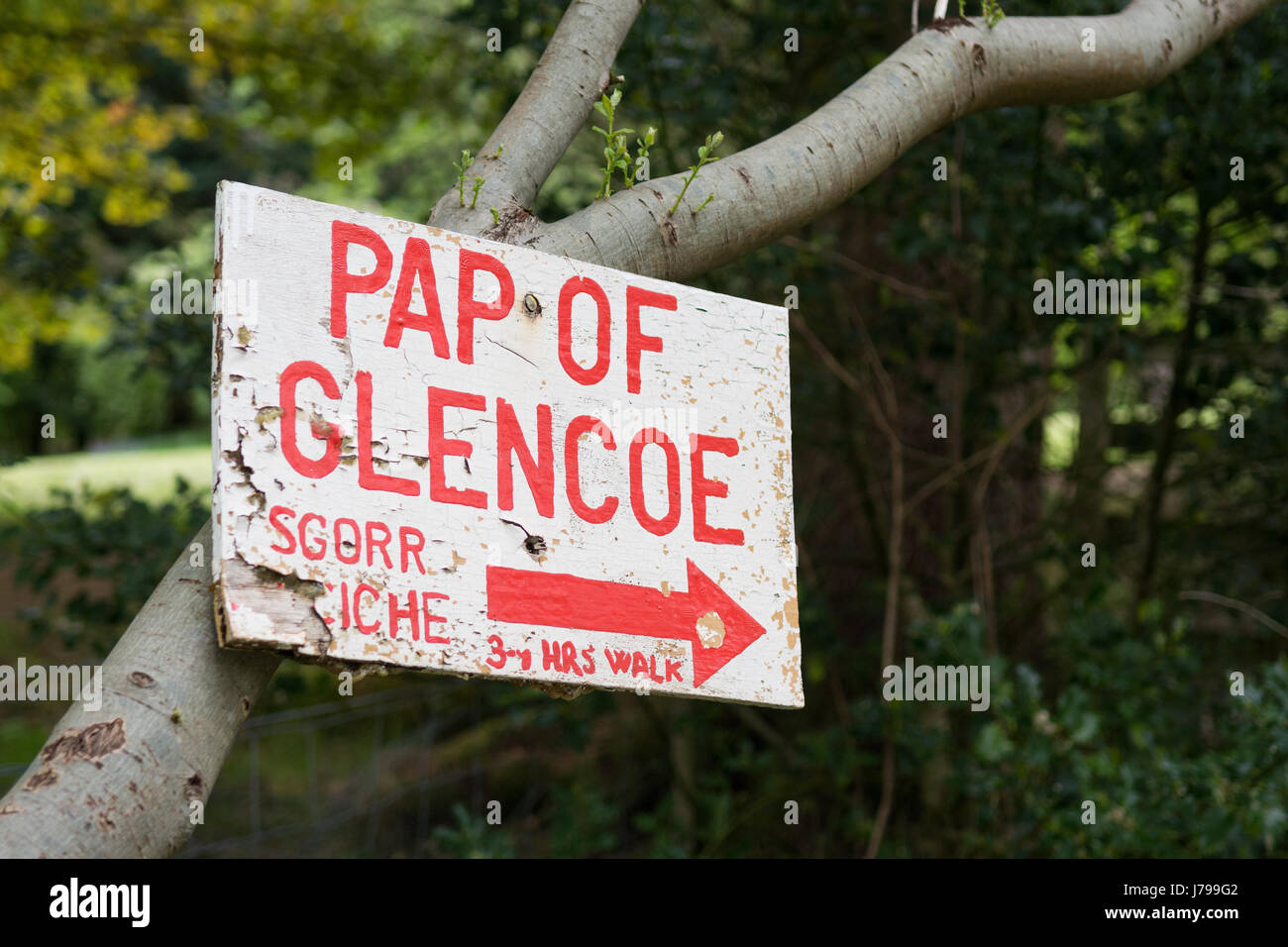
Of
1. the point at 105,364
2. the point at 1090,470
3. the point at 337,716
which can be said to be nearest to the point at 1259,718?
the point at 1090,470

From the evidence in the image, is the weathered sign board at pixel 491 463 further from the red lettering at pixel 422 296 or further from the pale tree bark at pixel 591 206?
the pale tree bark at pixel 591 206

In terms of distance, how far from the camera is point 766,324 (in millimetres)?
1464

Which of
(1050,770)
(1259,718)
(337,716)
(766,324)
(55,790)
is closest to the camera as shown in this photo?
(55,790)

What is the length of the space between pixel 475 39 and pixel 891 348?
13.0ft

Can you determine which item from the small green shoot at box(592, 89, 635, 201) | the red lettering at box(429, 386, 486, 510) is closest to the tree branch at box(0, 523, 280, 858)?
the red lettering at box(429, 386, 486, 510)

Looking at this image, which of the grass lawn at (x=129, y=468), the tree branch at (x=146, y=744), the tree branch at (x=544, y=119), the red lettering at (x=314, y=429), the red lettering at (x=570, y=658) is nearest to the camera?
the tree branch at (x=146, y=744)

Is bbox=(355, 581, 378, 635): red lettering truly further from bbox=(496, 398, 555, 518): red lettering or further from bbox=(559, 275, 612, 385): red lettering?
bbox=(559, 275, 612, 385): red lettering

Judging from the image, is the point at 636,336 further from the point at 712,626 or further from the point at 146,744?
the point at 146,744

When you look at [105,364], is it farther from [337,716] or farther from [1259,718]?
[1259,718]

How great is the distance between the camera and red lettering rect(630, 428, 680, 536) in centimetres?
132

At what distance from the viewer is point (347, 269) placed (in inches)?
46.7

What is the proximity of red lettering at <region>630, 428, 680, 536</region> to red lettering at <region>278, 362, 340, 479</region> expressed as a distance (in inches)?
14.9

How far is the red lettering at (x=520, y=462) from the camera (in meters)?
1.24

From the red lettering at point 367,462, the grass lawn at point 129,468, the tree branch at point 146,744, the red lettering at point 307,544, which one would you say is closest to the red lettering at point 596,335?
the red lettering at point 367,462
